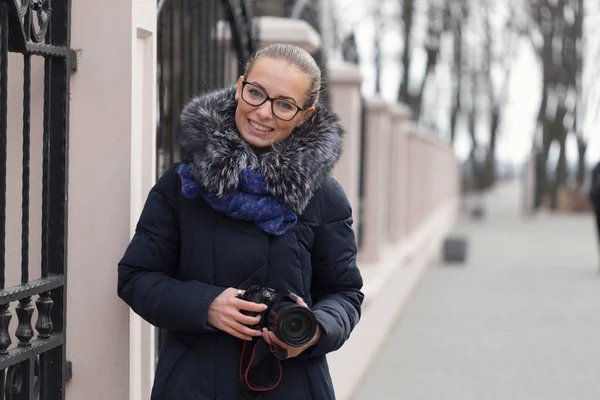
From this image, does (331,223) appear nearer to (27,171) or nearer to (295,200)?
(295,200)

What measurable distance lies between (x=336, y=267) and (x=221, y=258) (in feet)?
1.04

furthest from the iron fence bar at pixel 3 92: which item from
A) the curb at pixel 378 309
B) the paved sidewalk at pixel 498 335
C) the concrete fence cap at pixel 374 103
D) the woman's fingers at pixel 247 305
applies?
the concrete fence cap at pixel 374 103

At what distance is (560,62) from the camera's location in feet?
133

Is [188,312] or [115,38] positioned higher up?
[115,38]

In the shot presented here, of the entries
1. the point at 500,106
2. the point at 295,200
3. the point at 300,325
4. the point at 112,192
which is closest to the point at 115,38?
the point at 112,192

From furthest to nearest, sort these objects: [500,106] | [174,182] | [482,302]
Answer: [500,106]
[482,302]
[174,182]

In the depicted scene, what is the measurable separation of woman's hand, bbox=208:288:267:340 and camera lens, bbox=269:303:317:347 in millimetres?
64

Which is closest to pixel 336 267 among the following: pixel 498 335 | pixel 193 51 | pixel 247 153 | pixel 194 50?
pixel 247 153

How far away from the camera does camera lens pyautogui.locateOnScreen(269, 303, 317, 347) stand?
279 centimetres

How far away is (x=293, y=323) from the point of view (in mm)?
2818

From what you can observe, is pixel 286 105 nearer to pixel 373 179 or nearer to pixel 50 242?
pixel 50 242

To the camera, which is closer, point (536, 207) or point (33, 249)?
point (33, 249)

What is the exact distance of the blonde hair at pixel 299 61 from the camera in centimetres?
307

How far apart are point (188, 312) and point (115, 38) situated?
3.44 feet
